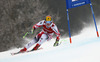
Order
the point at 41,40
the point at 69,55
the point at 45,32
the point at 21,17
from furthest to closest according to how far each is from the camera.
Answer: the point at 21,17 → the point at 45,32 → the point at 41,40 → the point at 69,55

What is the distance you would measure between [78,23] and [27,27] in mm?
4319

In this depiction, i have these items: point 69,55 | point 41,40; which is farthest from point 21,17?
point 69,55

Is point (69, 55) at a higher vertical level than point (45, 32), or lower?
lower

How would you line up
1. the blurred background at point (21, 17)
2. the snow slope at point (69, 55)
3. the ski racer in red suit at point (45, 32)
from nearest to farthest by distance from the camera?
the snow slope at point (69, 55)
the ski racer in red suit at point (45, 32)
the blurred background at point (21, 17)

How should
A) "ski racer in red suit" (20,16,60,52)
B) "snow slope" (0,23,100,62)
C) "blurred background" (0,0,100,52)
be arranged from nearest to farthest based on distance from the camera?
1. "snow slope" (0,23,100,62)
2. "ski racer in red suit" (20,16,60,52)
3. "blurred background" (0,0,100,52)

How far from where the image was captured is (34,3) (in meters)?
12.4

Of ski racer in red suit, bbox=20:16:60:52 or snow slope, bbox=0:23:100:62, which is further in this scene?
ski racer in red suit, bbox=20:16:60:52

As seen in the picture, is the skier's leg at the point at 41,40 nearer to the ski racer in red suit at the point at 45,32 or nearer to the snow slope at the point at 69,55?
the ski racer in red suit at the point at 45,32

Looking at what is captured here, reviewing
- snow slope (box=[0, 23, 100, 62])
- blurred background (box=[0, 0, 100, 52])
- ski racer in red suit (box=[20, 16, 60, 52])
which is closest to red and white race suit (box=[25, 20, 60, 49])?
ski racer in red suit (box=[20, 16, 60, 52])

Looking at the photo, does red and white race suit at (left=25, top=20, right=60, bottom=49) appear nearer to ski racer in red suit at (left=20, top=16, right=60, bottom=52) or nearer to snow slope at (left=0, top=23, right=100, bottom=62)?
ski racer in red suit at (left=20, top=16, right=60, bottom=52)

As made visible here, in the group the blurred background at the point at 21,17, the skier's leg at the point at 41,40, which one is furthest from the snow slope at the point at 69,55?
the blurred background at the point at 21,17

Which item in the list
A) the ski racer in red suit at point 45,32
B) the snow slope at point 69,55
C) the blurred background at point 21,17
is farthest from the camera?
the blurred background at point 21,17

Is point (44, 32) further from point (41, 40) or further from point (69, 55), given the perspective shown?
point (69, 55)

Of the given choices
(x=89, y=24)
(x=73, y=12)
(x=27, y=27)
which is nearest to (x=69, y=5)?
(x=27, y=27)
